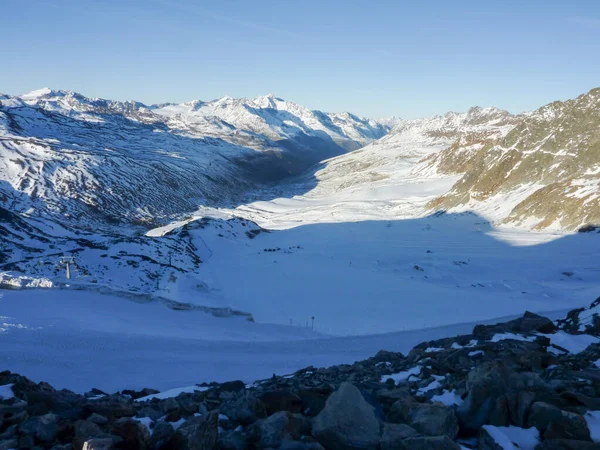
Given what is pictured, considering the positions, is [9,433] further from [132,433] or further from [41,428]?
[132,433]

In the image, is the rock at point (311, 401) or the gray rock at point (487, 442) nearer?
the gray rock at point (487, 442)

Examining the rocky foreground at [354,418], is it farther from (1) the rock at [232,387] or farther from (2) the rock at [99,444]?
(1) the rock at [232,387]

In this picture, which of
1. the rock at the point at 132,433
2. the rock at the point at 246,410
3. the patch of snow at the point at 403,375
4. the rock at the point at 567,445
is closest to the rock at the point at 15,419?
the rock at the point at 132,433

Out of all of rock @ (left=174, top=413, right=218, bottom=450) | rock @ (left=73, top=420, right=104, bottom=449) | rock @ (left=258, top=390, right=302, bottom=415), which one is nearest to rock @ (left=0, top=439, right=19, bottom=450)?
rock @ (left=73, top=420, right=104, bottom=449)

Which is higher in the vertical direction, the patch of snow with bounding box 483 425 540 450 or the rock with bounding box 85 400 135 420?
the patch of snow with bounding box 483 425 540 450

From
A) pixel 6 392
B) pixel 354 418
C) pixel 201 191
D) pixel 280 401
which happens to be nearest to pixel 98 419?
pixel 280 401

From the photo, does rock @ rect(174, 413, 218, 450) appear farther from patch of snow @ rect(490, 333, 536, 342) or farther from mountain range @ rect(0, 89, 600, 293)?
mountain range @ rect(0, 89, 600, 293)
